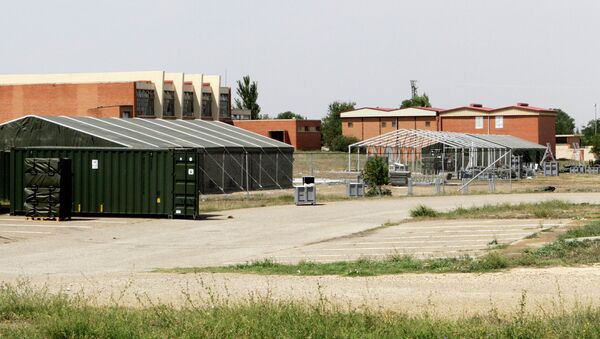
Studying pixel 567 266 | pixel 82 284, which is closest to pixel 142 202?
pixel 82 284

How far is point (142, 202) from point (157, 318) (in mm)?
23225

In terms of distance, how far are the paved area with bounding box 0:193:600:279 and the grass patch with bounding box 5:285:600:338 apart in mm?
7926

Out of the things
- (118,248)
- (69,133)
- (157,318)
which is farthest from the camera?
(69,133)

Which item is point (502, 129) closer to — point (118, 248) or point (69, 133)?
point (69, 133)

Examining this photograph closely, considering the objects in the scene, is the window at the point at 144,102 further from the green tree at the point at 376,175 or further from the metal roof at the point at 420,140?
the green tree at the point at 376,175

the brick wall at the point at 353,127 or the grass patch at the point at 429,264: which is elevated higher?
the brick wall at the point at 353,127

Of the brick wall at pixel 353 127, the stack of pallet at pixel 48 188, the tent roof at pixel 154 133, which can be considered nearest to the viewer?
the stack of pallet at pixel 48 188

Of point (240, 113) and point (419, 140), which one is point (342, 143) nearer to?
point (240, 113)

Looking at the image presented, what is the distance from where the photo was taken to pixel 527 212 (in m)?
34.1

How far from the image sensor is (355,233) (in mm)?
28906

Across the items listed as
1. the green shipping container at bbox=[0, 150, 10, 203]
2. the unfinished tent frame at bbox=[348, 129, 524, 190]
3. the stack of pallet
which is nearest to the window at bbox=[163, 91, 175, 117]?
the unfinished tent frame at bbox=[348, 129, 524, 190]

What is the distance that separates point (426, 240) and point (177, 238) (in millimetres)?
7424

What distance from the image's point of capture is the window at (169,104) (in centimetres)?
8400

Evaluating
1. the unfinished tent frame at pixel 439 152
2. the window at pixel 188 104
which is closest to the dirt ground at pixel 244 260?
the unfinished tent frame at pixel 439 152
